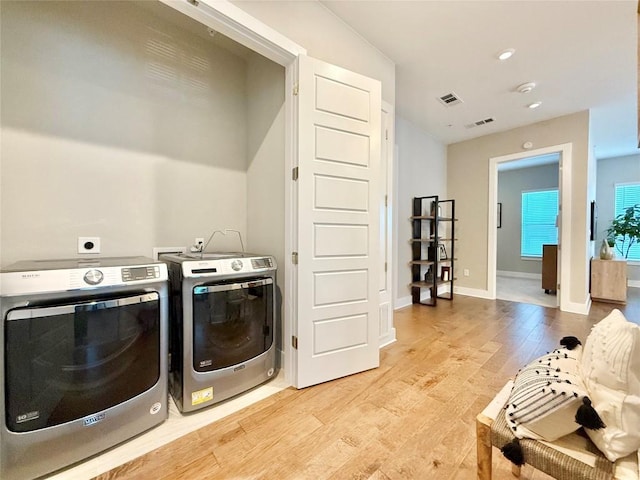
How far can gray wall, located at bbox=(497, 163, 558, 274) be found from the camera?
637cm

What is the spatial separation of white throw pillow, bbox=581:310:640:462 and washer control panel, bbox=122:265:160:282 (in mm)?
1834

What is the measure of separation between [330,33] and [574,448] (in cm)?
270

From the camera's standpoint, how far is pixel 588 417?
2.55 ft

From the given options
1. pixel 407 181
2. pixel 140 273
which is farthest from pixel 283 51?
pixel 407 181

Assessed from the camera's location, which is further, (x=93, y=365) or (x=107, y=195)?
(x=107, y=195)

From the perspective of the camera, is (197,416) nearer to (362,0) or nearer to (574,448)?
(574,448)

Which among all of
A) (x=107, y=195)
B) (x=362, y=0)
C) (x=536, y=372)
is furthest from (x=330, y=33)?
(x=536, y=372)

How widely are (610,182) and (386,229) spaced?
263 inches

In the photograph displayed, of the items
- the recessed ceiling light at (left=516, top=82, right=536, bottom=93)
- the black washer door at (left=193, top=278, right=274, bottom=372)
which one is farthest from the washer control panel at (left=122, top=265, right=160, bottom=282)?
the recessed ceiling light at (left=516, top=82, right=536, bottom=93)

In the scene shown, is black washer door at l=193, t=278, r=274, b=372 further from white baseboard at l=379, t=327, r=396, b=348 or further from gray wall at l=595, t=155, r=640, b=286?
gray wall at l=595, t=155, r=640, b=286

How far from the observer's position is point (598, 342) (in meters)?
0.93

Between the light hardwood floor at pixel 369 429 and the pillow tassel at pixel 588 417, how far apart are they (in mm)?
666

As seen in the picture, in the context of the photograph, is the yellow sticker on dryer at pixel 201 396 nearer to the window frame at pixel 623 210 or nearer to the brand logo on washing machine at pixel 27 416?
the brand logo on washing machine at pixel 27 416

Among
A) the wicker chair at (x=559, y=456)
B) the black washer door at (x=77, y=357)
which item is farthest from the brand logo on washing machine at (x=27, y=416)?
the wicker chair at (x=559, y=456)
